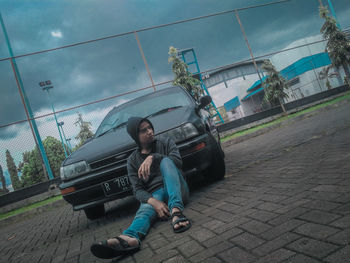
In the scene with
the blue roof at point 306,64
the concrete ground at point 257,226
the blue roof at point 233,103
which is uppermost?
the blue roof at point 306,64

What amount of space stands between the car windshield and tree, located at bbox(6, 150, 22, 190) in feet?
17.0

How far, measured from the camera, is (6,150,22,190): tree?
7129 millimetres

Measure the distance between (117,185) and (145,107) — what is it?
4.85 feet

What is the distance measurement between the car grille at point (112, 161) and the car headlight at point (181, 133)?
52 cm

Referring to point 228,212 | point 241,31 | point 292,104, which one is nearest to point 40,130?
point 228,212

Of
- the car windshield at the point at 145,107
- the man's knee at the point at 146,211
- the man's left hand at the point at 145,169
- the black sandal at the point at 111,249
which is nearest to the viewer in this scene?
the black sandal at the point at 111,249

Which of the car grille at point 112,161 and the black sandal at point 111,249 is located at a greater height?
the car grille at point 112,161

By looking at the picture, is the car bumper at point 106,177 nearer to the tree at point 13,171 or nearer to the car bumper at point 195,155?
the car bumper at point 195,155

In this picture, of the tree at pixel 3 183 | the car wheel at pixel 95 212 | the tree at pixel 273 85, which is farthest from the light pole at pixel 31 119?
the tree at pixel 273 85

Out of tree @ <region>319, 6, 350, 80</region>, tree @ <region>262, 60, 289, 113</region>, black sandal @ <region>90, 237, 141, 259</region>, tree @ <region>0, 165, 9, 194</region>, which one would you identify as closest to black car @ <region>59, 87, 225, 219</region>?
black sandal @ <region>90, 237, 141, 259</region>

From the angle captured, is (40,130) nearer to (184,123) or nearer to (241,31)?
(184,123)

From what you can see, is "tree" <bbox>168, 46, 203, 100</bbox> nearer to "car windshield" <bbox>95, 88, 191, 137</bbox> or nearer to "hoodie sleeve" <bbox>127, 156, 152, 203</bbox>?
"car windshield" <bbox>95, 88, 191, 137</bbox>

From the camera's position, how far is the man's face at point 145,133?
2363mm

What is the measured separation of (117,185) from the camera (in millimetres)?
2697
